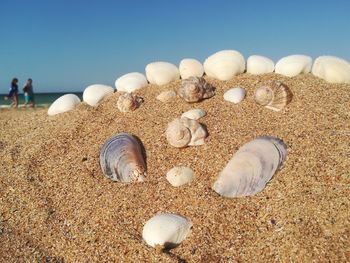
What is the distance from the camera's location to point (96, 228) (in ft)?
11.5

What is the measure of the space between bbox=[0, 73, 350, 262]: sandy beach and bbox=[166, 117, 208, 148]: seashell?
4.2 inches

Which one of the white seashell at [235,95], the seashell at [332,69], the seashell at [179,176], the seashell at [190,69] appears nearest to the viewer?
the seashell at [179,176]

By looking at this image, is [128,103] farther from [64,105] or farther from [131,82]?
[64,105]

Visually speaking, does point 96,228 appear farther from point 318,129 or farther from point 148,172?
point 318,129

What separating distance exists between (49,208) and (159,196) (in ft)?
3.83

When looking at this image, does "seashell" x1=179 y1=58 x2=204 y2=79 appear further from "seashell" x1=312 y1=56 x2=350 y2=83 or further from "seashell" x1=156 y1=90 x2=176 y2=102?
"seashell" x1=312 y1=56 x2=350 y2=83

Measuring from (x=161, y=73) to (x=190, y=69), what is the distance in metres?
0.47

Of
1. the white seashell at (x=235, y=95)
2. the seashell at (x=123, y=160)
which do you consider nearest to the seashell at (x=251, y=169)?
the seashell at (x=123, y=160)

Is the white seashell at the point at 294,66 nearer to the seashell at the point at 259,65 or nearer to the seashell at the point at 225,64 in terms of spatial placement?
the seashell at the point at 259,65

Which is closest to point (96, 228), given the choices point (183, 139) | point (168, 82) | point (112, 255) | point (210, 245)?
point (112, 255)

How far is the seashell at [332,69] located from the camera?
529 cm

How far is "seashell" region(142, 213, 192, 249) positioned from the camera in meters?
3.14

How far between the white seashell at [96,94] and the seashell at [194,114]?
1.97m

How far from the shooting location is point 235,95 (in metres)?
5.12
